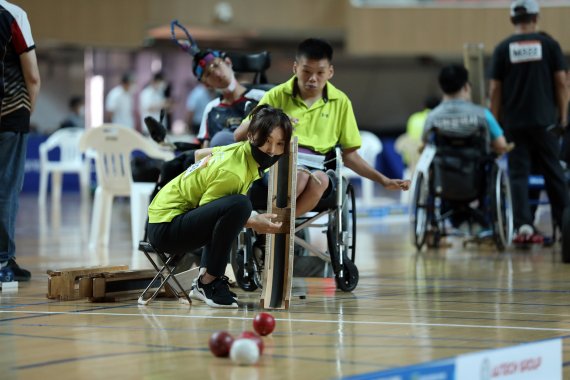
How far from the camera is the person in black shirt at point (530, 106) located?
6934 mm

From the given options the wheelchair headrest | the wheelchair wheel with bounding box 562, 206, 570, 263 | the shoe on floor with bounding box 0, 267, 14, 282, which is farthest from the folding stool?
the wheelchair wheel with bounding box 562, 206, 570, 263

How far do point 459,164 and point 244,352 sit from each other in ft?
13.8

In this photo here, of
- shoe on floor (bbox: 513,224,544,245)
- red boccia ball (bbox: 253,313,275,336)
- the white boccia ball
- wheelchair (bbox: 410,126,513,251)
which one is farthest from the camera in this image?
shoe on floor (bbox: 513,224,544,245)

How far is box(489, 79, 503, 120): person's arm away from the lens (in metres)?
7.20

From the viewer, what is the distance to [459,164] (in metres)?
6.73

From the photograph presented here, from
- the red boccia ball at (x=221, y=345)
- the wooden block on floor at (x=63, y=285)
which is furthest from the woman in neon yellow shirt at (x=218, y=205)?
the red boccia ball at (x=221, y=345)

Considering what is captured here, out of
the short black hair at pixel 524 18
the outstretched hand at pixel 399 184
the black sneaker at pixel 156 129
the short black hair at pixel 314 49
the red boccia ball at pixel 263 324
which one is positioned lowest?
the red boccia ball at pixel 263 324

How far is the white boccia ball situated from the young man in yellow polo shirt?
180cm

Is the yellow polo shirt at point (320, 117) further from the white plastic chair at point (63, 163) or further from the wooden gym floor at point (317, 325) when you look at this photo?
the white plastic chair at point (63, 163)

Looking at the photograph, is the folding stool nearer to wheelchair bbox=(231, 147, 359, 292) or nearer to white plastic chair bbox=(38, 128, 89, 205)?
wheelchair bbox=(231, 147, 359, 292)

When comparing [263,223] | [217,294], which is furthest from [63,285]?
[263,223]

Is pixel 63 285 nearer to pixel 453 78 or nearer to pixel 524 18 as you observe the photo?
pixel 453 78

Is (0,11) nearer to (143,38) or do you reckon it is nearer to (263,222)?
(263,222)

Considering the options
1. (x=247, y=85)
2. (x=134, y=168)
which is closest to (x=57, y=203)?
(x=134, y=168)
